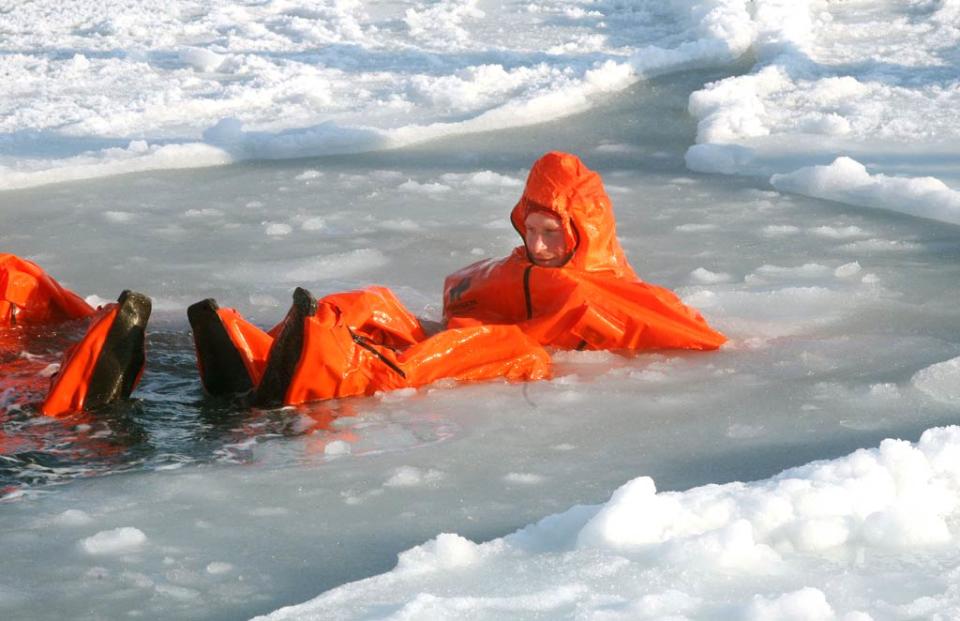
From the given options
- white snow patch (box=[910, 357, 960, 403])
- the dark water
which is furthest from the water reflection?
white snow patch (box=[910, 357, 960, 403])

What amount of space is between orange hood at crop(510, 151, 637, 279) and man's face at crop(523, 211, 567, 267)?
0.09ft

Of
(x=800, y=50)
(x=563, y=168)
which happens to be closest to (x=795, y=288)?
(x=563, y=168)

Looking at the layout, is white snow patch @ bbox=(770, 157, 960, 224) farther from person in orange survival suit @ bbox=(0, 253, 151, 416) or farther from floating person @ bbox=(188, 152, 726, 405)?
person in orange survival suit @ bbox=(0, 253, 151, 416)

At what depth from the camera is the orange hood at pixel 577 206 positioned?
472cm

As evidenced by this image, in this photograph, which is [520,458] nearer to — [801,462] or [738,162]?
[801,462]

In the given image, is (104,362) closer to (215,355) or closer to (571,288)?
(215,355)

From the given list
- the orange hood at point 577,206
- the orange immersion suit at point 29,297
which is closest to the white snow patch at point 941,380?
the orange hood at point 577,206

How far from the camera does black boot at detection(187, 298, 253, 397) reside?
4062 millimetres

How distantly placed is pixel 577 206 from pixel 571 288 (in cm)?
27

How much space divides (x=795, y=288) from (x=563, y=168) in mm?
1107

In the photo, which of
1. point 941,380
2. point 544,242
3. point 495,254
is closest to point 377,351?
point 544,242

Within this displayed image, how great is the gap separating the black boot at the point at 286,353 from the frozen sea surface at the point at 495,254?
0.39ft

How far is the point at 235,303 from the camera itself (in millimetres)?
5457

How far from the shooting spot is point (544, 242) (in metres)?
4.81
